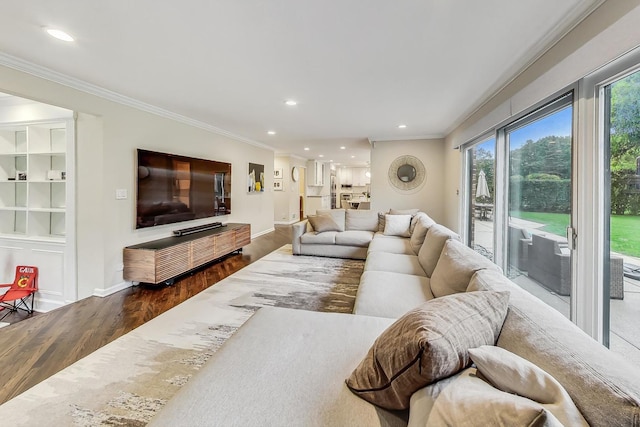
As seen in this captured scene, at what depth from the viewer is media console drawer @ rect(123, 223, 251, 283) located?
342cm

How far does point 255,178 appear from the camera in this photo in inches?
268

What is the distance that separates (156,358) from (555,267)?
3.25 m

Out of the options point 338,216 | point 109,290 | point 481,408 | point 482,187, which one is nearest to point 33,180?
point 109,290

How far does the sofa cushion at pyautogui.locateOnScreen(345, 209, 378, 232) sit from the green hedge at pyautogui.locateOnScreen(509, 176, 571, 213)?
2470 mm

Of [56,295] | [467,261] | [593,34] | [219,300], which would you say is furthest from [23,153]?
[593,34]

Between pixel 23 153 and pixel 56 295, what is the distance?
1.86 m

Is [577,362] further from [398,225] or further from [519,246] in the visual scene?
[398,225]

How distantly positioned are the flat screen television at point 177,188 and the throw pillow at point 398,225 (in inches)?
124

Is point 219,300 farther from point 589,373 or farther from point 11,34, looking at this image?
point 589,373

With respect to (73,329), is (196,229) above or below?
above

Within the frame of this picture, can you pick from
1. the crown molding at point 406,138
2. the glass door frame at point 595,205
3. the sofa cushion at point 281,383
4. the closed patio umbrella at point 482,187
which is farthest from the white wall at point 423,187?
the sofa cushion at point 281,383

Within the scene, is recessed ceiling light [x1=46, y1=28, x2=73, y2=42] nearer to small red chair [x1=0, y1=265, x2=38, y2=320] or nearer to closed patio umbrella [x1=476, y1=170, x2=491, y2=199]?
small red chair [x1=0, y1=265, x2=38, y2=320]

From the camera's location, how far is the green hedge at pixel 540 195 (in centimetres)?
223

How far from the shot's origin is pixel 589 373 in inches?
27.5
